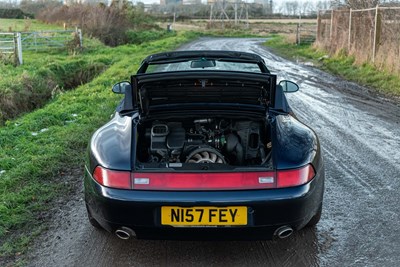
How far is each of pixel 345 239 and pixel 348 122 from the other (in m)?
4.78

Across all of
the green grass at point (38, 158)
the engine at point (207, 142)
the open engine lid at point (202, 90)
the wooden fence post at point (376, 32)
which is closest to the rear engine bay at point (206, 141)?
the engine at point (207, 142)

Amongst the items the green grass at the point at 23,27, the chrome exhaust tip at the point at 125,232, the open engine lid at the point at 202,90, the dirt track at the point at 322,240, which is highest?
the green grass at the point at 23,27

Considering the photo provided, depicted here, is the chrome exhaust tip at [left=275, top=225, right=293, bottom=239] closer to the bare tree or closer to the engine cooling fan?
the engine cooling fan

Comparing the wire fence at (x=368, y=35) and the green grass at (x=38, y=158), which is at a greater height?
the wire fence at (x=368, y=35)

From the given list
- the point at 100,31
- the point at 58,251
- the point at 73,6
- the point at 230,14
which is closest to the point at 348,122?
the point at 58,251

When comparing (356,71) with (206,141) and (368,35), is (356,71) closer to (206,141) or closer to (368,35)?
(368,35)

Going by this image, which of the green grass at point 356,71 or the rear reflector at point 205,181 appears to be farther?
the green grass at point 356,71

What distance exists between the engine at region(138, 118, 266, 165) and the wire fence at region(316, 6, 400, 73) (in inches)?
407

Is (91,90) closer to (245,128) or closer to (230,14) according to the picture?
(245,128)

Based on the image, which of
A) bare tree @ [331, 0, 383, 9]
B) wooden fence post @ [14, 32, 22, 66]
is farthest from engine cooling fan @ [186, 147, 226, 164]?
bare tree @ [331, 0, 383, 9]

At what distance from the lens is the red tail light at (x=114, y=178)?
10.7 ft

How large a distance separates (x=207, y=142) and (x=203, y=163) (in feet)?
2.36

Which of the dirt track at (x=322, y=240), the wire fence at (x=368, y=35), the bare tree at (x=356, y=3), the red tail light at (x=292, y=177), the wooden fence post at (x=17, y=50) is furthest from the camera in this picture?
the bare tree at (x=356, y=3)

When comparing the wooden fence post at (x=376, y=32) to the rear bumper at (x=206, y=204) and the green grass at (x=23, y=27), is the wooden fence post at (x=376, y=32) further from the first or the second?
the green grass at (x=23, y=27)
